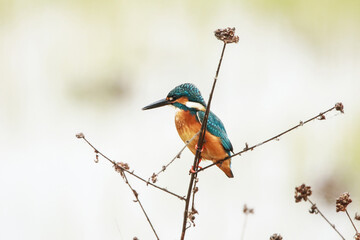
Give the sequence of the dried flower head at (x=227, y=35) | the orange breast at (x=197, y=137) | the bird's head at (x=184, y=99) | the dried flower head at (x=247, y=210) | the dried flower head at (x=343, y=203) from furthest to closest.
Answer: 1. the orange breast at (x=197, y=137)
2. the bird's head at (x=184, y=99)
3. the dried flower head at (x=247, y=210)
4. the dried flower head at (x=343, y=203)
5. the dried flower head at (x=227, y=35)

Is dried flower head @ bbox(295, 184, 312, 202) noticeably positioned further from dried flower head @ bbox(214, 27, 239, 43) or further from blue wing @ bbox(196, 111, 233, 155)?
blue wing @ bbox(196, 111, 233, 155)

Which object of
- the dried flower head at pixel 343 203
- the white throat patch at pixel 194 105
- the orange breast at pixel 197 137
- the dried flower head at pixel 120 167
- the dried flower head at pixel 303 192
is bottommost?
the dried flower head at pixel 343 203

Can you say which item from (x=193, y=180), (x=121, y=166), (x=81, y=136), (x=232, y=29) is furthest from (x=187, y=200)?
(x=232, y=29)

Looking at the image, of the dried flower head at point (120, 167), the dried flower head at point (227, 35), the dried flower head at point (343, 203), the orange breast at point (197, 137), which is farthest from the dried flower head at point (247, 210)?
the dried flower head at point (227, 35)

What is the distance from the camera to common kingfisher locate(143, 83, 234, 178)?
2449 mm

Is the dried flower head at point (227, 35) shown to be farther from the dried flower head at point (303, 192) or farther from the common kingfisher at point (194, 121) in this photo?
the common kingfisher at point (194, 121)

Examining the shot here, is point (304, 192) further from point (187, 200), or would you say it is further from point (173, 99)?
point (173, 99)

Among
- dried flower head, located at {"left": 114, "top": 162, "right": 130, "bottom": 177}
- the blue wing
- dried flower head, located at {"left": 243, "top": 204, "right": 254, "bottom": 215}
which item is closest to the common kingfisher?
the blue wing

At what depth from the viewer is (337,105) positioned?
5.76ft

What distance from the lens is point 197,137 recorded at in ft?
8.30

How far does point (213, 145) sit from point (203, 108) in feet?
0.59

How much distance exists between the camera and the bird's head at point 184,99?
7.92ft

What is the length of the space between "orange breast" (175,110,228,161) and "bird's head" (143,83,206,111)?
57 mm

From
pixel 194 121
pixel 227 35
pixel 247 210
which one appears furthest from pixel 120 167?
pixel 194 121
